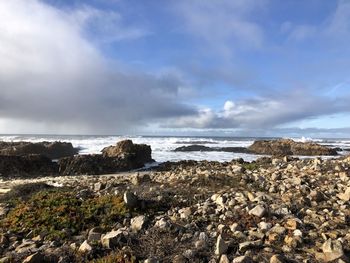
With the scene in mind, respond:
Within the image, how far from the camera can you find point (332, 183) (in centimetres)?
Answer: 1002

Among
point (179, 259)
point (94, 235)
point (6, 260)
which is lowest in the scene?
point (6, 260)

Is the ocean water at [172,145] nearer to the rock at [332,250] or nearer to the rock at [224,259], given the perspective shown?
the rock at [332,250]

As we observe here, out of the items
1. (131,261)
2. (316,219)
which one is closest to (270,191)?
(316,219)

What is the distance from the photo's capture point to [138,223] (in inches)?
285

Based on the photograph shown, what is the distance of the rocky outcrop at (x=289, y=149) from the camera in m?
38.2

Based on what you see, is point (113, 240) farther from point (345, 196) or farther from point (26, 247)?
point (345, 196)

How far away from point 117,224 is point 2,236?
214cm

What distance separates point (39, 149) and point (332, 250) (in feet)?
101

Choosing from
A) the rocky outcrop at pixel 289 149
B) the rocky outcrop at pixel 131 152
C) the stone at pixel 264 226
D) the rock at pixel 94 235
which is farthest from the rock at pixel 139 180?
the rocky outcrop at pixel 289 149

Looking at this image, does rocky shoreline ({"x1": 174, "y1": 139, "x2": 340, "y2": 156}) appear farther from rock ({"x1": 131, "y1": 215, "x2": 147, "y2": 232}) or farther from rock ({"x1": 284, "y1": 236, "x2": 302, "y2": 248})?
rock ({"x1": 284, "y1": 236, "x2": 302, "y2": 248})

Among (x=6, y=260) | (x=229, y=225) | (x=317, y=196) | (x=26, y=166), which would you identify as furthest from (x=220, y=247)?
(x=26, y=166)

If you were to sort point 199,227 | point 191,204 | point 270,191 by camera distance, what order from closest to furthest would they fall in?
point 199,227
point 191,204
point 270,191

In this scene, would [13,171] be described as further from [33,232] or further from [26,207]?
[33,232]

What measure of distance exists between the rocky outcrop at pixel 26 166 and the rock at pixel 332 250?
18.6 metres
